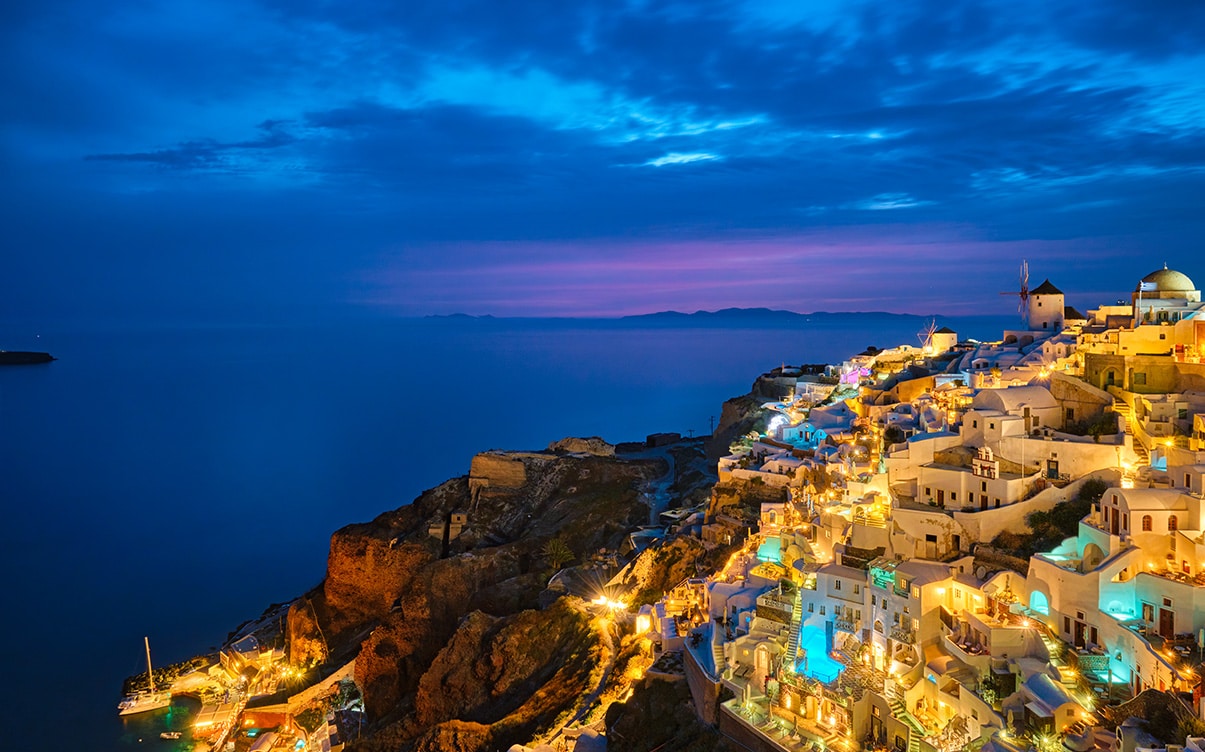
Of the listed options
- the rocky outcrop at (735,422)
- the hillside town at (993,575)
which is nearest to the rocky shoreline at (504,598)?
the rocky outcrop at (735,422)

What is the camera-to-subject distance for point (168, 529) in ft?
215

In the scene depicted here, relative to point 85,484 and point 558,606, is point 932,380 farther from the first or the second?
point 85,484

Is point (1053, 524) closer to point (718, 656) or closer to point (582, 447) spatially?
point (718, 656)

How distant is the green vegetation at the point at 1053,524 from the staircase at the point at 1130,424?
64.1 inches

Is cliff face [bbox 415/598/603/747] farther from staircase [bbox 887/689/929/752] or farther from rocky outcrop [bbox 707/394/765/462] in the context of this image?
rocky outcrop [bbox 707/394/765/462]

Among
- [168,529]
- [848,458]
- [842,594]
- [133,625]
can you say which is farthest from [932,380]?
[168,529]

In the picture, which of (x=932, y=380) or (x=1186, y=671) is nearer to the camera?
(x=1186, y=671)

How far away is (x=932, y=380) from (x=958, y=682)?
69.5ft

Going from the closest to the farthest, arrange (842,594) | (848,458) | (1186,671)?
(1186,671), (842,594), (848,458)

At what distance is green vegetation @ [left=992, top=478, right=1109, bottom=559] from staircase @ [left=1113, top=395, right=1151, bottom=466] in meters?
1.63

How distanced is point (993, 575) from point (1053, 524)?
3053 millimetres

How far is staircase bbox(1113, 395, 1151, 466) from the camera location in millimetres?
21938

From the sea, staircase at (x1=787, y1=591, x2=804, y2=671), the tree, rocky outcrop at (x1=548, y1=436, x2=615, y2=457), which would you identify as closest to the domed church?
staircase at (x1=787, y1=591, x2=804, y2=671)

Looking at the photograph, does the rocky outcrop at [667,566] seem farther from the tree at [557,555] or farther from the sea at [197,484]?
the sea at [197,484]
